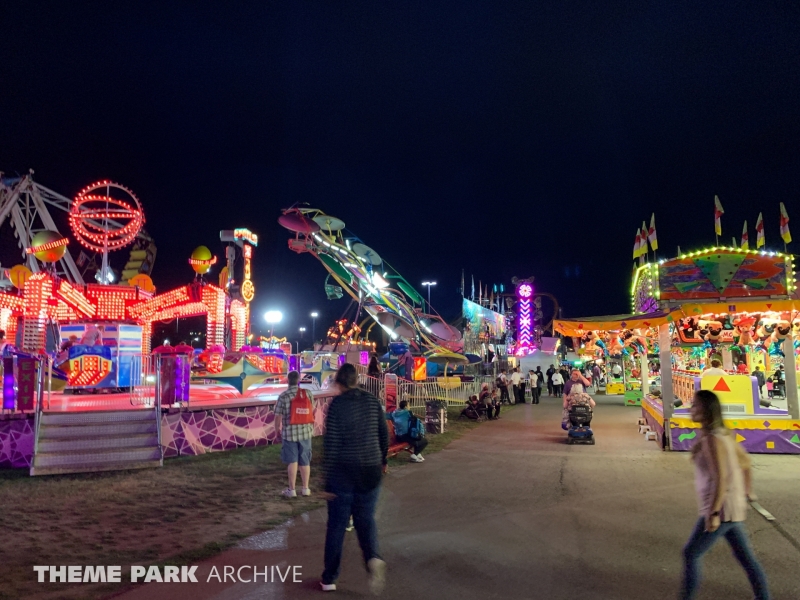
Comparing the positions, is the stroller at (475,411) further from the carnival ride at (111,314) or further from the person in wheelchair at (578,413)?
the carnival ride at (111,314)

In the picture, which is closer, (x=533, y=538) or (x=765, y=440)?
(x=533, y=538)

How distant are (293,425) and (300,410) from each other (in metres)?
0.22

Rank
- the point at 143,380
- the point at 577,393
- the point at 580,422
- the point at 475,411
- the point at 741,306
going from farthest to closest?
the point at 475,411, the point at 577,393, the point at 580,422, the point at 143,380, the point at 741,306

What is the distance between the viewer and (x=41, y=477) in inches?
324

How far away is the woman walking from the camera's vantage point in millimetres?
3609

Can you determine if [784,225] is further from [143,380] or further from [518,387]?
[143,380]

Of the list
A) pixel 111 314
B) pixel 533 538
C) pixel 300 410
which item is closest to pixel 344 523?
pixel 533 538

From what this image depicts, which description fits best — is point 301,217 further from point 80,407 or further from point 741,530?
point 741,530

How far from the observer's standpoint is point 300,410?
7.12 meters

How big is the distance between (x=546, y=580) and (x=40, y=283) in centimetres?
1744

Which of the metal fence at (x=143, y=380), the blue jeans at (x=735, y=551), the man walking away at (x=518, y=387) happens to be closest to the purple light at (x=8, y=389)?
the metal fence at (x=143, y=380)

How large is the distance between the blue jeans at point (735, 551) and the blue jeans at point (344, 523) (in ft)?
7.23

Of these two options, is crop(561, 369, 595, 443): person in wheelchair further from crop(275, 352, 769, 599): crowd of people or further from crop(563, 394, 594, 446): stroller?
crop(275, 352, 769, 599): crowd of people

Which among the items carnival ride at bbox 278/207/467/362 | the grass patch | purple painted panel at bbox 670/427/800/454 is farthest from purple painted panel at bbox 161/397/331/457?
carnival ride at bbox 278/207/467/362
